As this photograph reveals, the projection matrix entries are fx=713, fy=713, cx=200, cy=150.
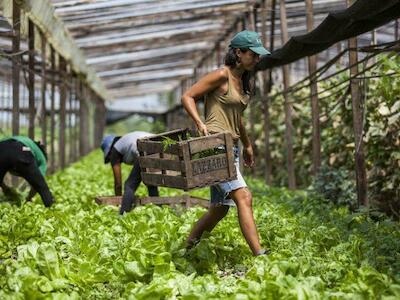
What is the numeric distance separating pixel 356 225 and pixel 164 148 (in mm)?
2661

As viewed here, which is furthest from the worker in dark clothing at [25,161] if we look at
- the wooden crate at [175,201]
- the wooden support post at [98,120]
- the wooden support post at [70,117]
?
the wooden support post at [98,120]

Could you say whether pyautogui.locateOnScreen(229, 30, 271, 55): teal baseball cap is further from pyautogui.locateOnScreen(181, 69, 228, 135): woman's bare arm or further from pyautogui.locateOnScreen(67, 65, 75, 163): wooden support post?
pyautogui.locateOnScreen(67, 65, 75, 163): wooden support post

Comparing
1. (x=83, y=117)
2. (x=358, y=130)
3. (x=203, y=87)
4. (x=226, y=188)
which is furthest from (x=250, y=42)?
(x=83, y=117)

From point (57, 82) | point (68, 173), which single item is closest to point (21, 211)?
point (68, 173)

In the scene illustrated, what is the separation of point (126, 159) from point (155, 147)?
2979 millimetres

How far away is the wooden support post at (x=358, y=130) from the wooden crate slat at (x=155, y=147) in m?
3.47

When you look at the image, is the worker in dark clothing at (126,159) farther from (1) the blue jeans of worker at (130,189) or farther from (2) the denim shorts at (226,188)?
(2) the denim shorts at (226,188)

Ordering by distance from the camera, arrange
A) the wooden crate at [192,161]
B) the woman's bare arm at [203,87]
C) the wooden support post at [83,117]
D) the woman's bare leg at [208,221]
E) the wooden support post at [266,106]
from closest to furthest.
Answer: the wooden crate at [192,161], the woman's bare arm at [203,87], the woman's bare leg at [208,221], the wooden support post at [266,106], the wooden support post at [83,117]

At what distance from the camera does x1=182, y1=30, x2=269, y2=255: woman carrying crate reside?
5242mm

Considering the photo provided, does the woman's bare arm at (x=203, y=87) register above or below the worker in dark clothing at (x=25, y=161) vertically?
above

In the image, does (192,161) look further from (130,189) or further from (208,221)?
(130,189)

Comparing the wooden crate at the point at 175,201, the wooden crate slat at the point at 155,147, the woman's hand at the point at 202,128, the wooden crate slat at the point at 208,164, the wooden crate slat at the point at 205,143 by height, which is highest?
the woman's hand at the point at 202,128

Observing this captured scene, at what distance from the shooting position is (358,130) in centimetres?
846

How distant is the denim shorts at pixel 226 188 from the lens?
5254mm
